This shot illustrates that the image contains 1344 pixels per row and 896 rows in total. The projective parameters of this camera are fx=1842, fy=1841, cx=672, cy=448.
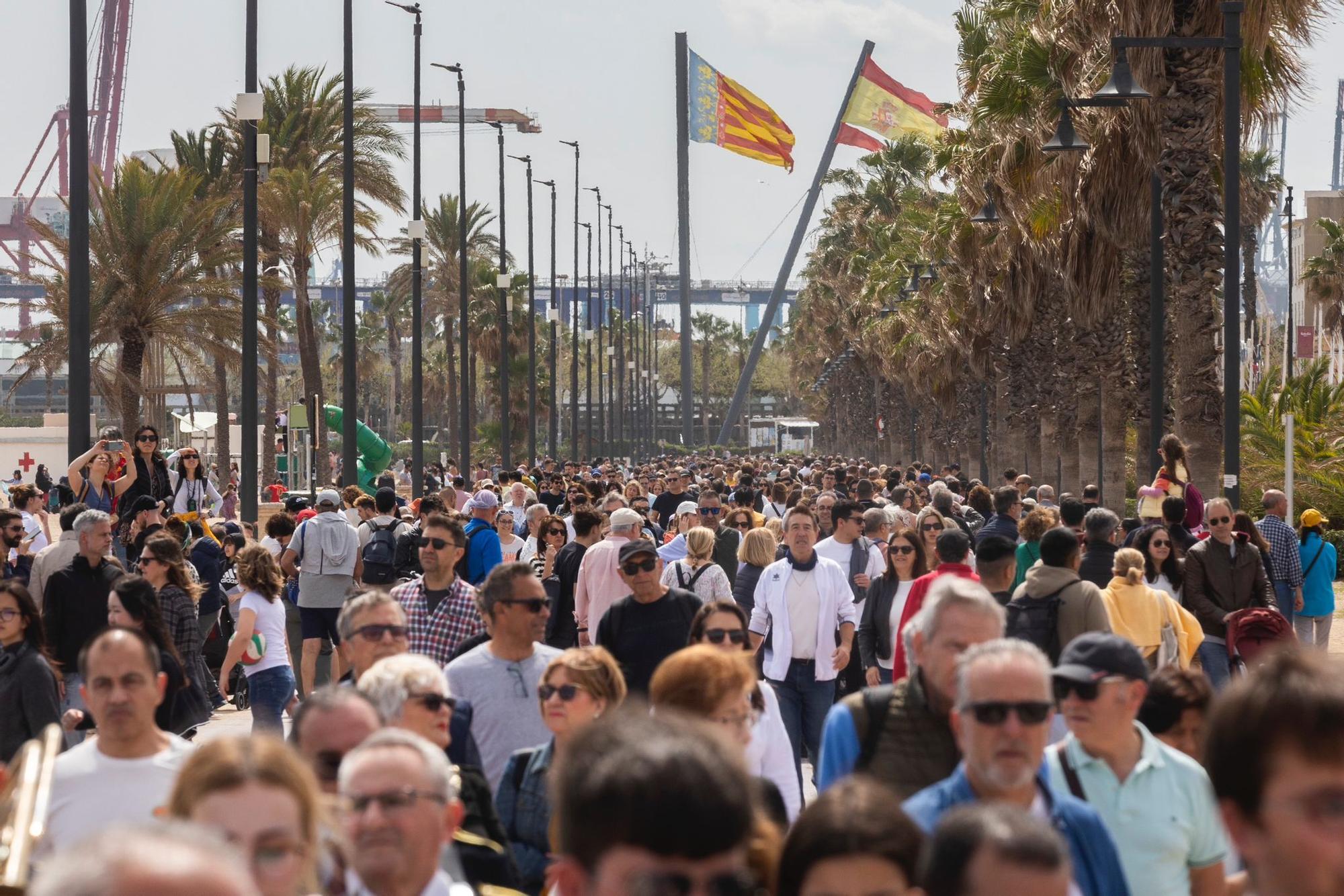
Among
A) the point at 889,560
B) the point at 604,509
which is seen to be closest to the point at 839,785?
the point at 889,560

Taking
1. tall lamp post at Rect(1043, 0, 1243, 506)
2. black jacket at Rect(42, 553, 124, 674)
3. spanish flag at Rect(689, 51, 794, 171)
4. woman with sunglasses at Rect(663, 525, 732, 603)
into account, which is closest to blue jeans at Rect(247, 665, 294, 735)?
black jacket at Rect(42, 553, 124, 674)

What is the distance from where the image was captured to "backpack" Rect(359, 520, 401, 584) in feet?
45.8

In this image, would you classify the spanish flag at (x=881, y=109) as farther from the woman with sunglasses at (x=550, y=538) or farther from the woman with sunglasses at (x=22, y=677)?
the woman with sunglasses at (x=22, y=677)

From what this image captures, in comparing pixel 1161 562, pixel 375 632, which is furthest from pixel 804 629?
pixel 375 632

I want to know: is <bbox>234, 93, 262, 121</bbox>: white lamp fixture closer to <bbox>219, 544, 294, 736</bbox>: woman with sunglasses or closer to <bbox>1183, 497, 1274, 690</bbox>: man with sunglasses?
<bbox>219, 544, 294, 736</bbox>: woman with sunglasses

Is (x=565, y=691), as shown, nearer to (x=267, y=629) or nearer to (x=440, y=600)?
(x=440, y=600)

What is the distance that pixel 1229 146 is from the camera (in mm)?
16609

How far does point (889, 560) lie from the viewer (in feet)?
35.5

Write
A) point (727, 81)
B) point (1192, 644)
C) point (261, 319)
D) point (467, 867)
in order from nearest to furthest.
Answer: point (467, 867)
point (1192, 644)
point (261, 319)
point (727, 81)

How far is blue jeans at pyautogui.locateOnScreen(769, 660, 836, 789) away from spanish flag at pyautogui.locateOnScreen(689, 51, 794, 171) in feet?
253

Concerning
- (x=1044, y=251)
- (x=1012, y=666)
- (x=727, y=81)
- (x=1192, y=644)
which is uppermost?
(x=727, y=81)

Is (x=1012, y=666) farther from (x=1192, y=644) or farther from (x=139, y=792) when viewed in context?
(x=1192, y=644)

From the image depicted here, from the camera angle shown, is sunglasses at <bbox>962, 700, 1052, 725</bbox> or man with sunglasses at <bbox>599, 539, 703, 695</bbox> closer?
sunglasses at <bbox>962, 700, 1052, 725</bbox>

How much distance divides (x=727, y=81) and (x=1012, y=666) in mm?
86091
